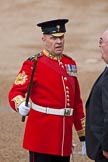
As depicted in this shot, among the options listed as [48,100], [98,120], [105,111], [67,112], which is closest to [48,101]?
[48,100]

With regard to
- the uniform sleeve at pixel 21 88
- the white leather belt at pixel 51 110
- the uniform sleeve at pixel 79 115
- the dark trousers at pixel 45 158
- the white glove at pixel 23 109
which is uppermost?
the uniform sleeve at pixel 21 88

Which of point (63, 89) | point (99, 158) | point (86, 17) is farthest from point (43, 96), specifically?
point (86, 17)

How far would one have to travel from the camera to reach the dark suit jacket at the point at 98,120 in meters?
3.40

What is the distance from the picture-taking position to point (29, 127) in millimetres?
4367

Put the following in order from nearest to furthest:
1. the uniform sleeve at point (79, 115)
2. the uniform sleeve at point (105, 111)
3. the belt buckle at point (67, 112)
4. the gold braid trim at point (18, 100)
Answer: the uniform sleeve at point (105, 111)
the gold braid trim at point (18, 100)
the belt buckle at point (67, 112)
the uniform sleeve at point (79, 115)

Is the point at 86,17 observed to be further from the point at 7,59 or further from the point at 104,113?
the point at 104,113

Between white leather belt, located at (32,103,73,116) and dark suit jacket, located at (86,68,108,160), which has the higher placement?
dark suit jacket, located at (86,68,108,160)

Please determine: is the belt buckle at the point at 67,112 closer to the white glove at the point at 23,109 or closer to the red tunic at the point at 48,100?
the red tunic at the point at 48,100

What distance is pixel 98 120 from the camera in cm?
350

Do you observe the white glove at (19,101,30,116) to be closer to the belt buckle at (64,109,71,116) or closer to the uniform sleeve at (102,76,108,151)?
the belt buckle at (64,109,71,116)

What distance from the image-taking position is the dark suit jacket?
11.2 ft

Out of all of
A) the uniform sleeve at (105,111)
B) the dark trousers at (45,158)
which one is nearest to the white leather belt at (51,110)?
the dark trousers at (45,158)

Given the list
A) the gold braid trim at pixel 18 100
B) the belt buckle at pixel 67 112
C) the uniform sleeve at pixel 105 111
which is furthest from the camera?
the belt buckle at pixel 67 112

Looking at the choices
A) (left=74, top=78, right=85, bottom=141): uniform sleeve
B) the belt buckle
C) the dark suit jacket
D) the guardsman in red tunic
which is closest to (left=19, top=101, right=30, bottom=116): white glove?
the guardsman in red tunic
